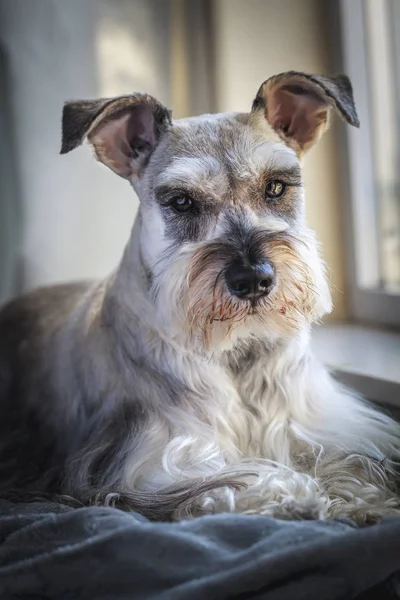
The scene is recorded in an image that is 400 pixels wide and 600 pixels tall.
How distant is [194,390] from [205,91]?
1005 mm

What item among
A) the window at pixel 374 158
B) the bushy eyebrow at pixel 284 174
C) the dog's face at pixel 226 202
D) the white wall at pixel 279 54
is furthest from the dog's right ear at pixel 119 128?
the window at pixel 374 158

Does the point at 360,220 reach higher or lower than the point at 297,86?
lower

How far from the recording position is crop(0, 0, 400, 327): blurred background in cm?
184

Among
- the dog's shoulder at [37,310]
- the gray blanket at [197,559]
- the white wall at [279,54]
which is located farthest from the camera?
Answer: the dog's shoulder at [37,310]

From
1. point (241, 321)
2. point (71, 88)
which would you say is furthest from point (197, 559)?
point (71, 88)

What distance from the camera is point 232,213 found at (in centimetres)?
129

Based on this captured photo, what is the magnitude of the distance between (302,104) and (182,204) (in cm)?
36

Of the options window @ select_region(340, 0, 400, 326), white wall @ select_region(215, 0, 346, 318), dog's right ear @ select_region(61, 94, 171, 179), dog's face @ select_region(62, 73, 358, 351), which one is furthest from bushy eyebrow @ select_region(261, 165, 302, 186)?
window @ select_region(340, 0, 400, 326)

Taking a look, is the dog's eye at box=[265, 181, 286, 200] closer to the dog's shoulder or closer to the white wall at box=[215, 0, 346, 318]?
the white wall at box=[215, 0, 346, 318]

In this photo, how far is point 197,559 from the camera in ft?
3.07

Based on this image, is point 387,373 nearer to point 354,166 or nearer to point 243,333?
point 243,333

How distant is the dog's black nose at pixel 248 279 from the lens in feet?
3.78

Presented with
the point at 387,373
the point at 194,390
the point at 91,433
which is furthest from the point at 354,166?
the point at 91,433

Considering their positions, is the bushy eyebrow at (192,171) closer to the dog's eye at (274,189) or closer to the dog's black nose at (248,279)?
the dog's eye at (274,189)
